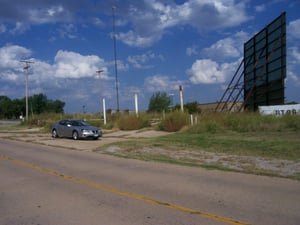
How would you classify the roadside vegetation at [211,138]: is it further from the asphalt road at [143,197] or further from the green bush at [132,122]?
the asphalt road at [143,197]

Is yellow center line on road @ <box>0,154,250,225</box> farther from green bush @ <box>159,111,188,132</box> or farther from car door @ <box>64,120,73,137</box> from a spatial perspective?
green bush @ <box>159,111,188,132</box>

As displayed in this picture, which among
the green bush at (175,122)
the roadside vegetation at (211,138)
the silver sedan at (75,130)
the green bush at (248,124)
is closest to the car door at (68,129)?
the silver sedan at (75,130)

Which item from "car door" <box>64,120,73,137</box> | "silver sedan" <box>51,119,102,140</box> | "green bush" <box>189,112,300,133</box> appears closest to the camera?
"green bush" <box>189,112,300,133</box>

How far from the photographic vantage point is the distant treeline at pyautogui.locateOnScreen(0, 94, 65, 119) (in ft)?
363

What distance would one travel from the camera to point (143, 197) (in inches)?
295

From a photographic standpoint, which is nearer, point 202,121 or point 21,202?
point 21,202

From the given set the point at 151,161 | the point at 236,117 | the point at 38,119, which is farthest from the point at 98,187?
the point at 38,119

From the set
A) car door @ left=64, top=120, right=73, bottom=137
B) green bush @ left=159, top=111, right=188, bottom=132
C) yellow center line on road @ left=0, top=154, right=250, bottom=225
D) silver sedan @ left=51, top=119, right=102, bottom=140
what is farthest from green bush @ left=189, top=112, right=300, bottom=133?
yellow center line on road @ left=0, top=154, right=250, bottom=225

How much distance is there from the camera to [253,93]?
39406 millimetres

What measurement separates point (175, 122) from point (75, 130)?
795 cm

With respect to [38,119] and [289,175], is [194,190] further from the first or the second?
[38,119]

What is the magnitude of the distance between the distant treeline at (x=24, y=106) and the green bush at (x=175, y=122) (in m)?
85.8

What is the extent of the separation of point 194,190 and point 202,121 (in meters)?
18.2

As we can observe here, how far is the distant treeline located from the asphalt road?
102713 millimetres
